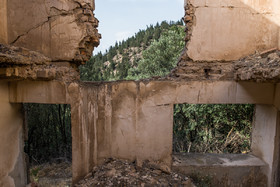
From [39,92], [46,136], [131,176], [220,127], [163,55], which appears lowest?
[46,136]

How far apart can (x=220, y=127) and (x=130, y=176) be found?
21.2 feet

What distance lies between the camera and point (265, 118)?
421 centimetres

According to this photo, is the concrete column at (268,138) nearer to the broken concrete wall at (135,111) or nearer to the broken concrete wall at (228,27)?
the broken concrete wall at (135,111)

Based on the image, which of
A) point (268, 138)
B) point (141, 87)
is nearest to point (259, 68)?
point (268, 138)

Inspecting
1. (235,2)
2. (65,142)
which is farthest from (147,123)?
(65,142)

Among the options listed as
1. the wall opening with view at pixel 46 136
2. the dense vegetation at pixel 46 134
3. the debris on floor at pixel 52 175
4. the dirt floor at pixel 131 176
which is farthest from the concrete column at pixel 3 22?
the dense vegetation at pixel 46 134

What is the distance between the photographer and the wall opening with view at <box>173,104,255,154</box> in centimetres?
788

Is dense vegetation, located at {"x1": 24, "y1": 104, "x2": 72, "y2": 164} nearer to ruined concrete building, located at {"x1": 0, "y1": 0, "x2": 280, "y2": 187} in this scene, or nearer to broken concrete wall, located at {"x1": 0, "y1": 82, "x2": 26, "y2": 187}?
broken concrete wall, located at {"x1": 0, "y1": 82, "x2": 26, "y2": 187}

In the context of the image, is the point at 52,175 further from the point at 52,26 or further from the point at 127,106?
the point at 52,26

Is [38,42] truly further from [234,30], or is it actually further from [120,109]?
[234,30]

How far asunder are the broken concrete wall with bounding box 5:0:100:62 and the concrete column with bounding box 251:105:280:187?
3.99 m

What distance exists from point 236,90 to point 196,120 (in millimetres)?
5471

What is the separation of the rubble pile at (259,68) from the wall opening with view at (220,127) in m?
4.26

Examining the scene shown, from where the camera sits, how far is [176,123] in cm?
1062
